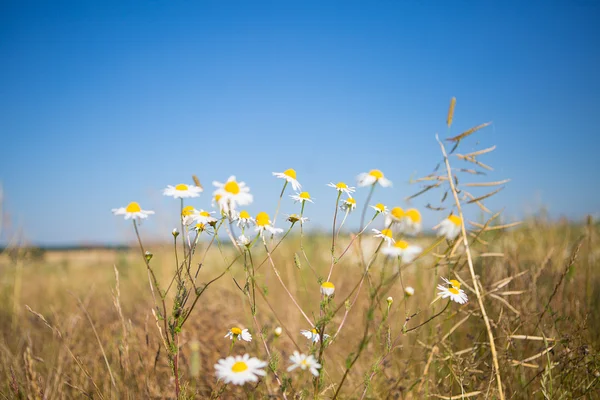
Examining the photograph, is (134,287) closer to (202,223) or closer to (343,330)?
(343,330)

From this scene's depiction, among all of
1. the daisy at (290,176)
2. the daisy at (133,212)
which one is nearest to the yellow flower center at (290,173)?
the daisy at (290,176)

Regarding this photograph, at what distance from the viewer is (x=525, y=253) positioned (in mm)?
4340

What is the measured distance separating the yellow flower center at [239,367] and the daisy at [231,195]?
1.72 feet

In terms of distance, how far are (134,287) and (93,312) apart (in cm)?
188

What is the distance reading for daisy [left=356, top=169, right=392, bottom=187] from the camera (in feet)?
4.78

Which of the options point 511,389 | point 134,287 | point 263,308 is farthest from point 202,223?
point 134,287

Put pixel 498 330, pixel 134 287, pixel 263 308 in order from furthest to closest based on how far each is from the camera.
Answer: pixel 134 287, pixel 263 308, pixel 498 330

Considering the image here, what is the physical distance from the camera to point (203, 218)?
1.43 metres

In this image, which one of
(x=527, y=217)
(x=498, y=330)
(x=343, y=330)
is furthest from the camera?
(x=527, y=217)

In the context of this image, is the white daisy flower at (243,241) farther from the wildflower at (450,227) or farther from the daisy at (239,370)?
the wildflower at (450,227)

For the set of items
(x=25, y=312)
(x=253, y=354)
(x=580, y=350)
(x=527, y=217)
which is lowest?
(x=25, y=312)

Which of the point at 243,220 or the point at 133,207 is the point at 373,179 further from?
the point at 133,207

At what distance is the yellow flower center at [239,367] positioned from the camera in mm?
1180

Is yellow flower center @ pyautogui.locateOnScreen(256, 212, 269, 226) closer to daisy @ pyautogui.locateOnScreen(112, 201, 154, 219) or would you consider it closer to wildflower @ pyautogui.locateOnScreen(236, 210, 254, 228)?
wildflower @ pyautogui.locateOnScreen(236, 210, 254, 228)
